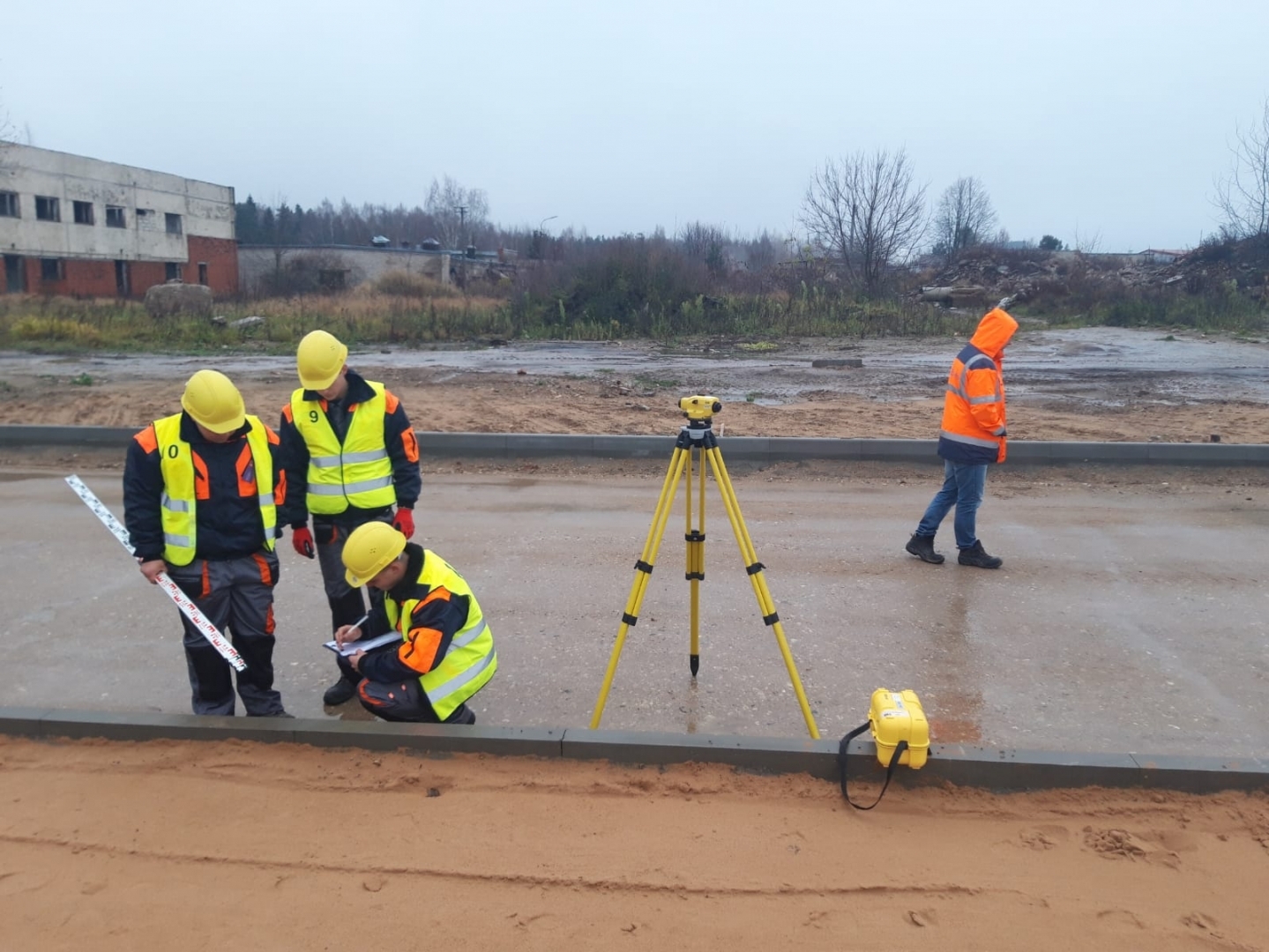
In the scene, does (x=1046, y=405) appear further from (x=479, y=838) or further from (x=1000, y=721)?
(x=479, y=838)

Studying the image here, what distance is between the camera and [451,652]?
13.4ft

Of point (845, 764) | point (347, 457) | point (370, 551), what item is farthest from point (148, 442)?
point (845, 764)

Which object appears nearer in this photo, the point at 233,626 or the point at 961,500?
the point at 233,626

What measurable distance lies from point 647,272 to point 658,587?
22863 mm

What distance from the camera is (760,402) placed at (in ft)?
44.3

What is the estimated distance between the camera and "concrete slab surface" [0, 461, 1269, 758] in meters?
4.73

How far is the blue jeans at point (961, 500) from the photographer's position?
22.5 ft

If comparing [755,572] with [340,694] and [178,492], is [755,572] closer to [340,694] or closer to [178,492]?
[340,694]

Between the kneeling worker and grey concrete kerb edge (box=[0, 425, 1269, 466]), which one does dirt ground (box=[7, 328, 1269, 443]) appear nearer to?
grey concrete kerb edge (box=[0, 425, 1269, 466])

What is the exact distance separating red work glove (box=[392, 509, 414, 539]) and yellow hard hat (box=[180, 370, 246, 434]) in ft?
3.02

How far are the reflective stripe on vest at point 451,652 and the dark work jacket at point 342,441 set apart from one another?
64 centimetres

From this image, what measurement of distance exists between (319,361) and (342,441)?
42 centimetres

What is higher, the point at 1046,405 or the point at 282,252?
the point at 282,252

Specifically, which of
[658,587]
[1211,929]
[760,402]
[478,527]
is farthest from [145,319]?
[1211,929]
